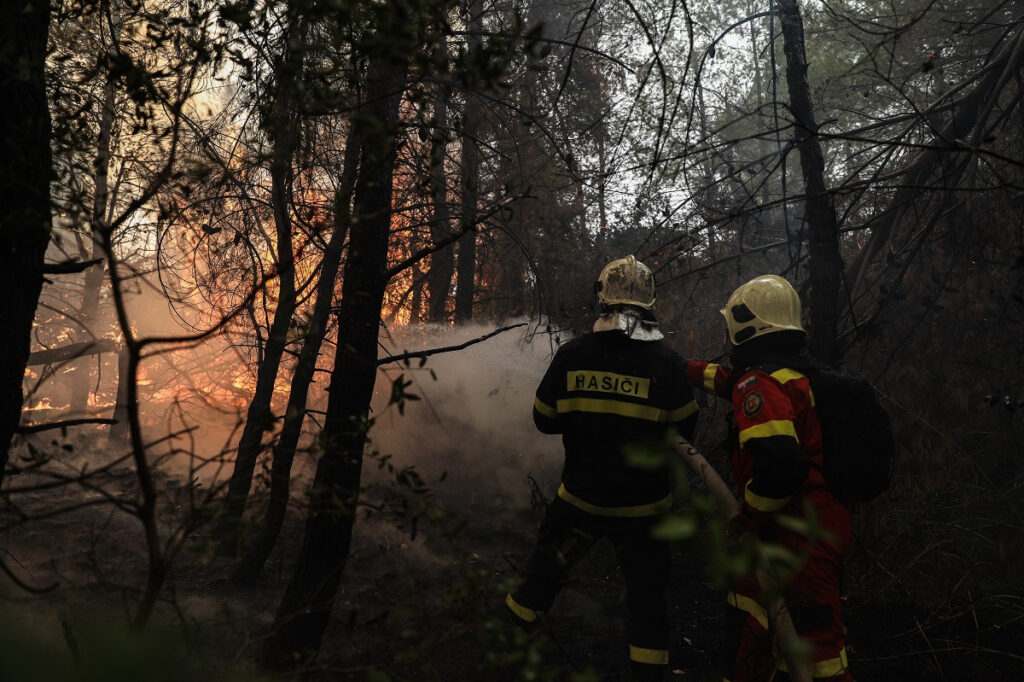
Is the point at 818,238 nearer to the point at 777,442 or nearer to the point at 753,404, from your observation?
the point at 753,404

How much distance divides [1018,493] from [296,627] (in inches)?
231

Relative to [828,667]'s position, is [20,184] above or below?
above

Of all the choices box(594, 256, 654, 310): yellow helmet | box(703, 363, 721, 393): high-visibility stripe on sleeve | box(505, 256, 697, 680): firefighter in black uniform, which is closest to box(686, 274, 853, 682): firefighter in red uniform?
box(703, 363, 721, 393): high-visibility stripe on sleeve

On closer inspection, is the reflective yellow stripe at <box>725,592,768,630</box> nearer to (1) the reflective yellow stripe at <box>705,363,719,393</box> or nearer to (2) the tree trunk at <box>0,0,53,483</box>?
(1) the reflective yellow stripe at <box>705,363,719,393</box>

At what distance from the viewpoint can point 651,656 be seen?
3594 mm

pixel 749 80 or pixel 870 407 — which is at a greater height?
pixel 749 80

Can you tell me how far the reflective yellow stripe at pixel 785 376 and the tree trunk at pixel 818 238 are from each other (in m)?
1.84

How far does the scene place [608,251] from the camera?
44.1ft

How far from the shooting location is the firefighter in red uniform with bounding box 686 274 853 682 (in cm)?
303

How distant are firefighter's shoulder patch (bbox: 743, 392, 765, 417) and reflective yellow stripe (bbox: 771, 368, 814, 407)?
17 centimetres

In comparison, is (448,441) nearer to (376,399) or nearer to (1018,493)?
(376,399)

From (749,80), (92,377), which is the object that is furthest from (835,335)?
(749,80)

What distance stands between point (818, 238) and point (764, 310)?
1718 millimetres

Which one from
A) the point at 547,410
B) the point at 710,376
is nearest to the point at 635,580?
the point at 547,410
